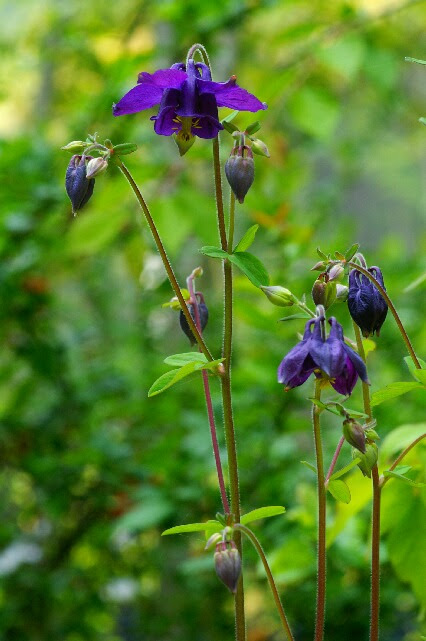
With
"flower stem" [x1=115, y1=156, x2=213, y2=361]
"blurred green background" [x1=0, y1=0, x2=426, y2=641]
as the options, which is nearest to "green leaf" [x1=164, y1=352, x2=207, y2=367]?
"flower stem" [x1=115, y1=156, x2=213, y2=361]

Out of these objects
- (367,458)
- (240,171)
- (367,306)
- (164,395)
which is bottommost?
(164,395)

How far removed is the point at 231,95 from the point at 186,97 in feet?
0.10

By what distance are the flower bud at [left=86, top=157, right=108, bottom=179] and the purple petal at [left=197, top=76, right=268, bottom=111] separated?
0.09 m

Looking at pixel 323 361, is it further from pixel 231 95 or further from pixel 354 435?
pixel 231 95

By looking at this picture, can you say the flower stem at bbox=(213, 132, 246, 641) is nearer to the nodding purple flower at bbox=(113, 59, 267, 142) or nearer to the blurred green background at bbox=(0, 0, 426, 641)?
the nodding purple flower at bbox=(113, 59, 267, 142)

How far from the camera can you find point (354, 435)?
55cm

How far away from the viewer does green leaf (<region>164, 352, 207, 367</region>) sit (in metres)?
0.57

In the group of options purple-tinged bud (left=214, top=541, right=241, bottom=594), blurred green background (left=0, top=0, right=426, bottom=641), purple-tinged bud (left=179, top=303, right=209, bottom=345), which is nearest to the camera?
purple-tinged bud (left=214, top=541, right=241, bottom=594)

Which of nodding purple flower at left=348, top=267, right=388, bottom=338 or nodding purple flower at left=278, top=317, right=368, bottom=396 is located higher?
nodding purple flower at left=348, top=267, right=388, bottom=338

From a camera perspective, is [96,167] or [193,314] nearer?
[96,167]

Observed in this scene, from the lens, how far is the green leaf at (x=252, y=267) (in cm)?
57

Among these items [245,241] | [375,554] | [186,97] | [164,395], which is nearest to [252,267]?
[245,241]

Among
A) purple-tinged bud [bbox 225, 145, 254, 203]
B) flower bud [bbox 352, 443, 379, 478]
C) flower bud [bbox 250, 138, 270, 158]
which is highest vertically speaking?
flower bud [bbox 250, 138, 270, 158]

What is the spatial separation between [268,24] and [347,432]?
10.9 feet
